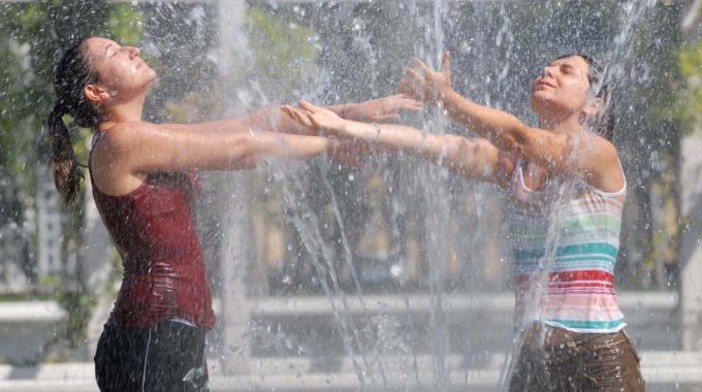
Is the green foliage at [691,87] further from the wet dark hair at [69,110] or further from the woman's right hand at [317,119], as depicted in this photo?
the wet dark hair at [69,110]

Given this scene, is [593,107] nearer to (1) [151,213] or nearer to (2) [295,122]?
(2) [295,122]

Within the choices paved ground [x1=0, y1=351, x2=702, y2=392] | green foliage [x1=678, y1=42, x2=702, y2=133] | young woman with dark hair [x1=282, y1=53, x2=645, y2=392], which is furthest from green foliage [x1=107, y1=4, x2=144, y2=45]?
young woman with dark hair [x1=282, y1=53, x2=645, y2=392]

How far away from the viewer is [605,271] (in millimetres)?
2584

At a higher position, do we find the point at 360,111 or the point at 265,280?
the point at 360,111

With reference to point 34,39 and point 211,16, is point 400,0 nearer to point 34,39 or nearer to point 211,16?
point 211,16

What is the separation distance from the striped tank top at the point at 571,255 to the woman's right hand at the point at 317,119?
0.43 metres

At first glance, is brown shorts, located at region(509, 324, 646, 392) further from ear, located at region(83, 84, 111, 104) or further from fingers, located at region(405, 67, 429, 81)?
ear, located at region(83, 84, 111, 104)

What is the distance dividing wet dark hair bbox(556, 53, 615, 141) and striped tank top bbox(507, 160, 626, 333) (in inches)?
7.5

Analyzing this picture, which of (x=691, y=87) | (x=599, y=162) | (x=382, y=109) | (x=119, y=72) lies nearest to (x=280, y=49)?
(x=691, y=87)

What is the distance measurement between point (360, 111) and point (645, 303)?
3317mm

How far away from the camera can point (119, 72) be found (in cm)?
254

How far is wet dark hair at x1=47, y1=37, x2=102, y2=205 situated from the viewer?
8.45 feet

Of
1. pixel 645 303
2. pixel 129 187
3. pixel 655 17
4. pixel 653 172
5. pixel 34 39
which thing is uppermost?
pixel 129 187

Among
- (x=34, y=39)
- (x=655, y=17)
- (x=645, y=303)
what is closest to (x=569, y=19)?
(x=655, y=17)
